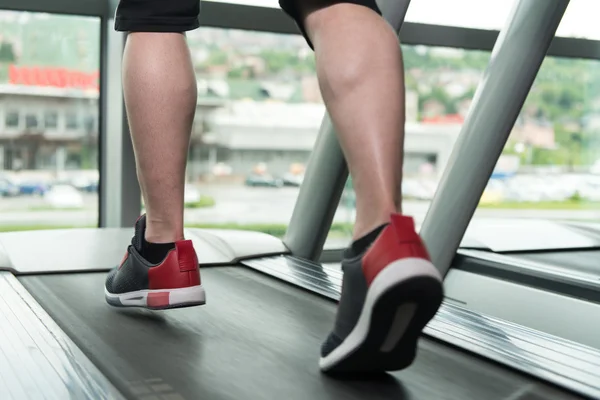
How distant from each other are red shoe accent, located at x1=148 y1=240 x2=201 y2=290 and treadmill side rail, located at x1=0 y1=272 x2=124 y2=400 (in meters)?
0.18

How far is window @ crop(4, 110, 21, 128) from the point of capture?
8.67 ft

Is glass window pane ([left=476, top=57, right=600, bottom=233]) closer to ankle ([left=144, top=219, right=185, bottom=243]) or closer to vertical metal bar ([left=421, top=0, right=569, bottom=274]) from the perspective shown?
vertical metal bar ([left=421, top=0, right=569, bottom=274])

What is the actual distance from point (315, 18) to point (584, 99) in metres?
2.53

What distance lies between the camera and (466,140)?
207cm

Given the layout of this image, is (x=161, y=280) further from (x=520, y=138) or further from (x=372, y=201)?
(x=520, y=138)

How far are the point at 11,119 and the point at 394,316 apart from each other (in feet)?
7.03

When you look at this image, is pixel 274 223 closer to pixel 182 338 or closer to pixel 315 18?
pixel 182 338

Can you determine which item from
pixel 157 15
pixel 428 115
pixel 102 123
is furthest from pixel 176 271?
pixel 428 115

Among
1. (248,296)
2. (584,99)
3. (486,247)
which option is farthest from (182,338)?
(584,99)

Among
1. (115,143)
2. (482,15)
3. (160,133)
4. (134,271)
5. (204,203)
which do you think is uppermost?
(482,15)

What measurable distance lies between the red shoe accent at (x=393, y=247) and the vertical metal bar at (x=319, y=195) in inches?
59.1

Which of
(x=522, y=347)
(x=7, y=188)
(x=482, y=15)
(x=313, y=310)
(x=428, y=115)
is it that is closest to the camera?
(x=522, y=347)

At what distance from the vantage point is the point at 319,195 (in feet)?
7.96

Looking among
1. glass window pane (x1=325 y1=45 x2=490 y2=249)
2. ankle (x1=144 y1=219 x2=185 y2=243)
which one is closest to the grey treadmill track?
ankle (x1=144 y1=219 x2=185 y2=243)
